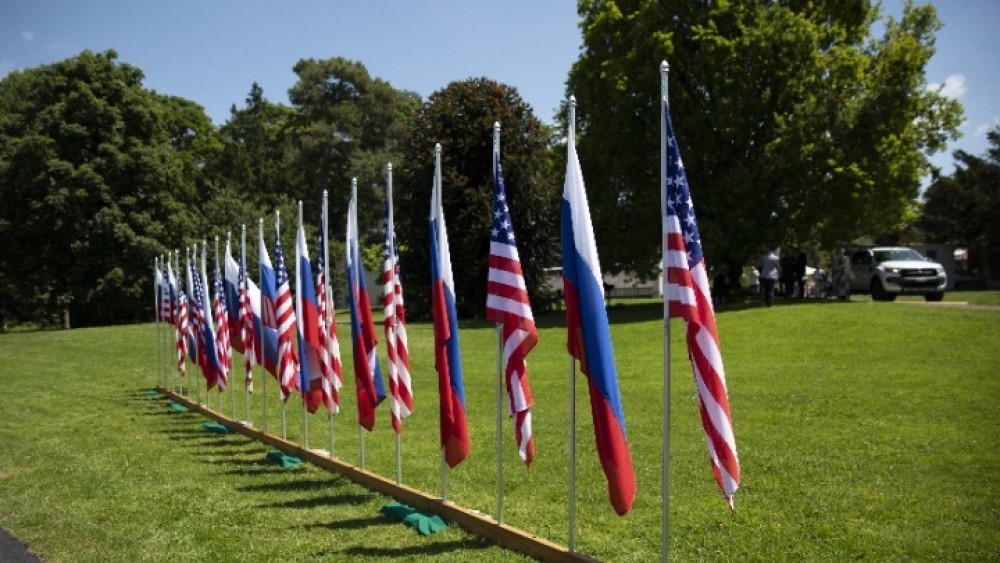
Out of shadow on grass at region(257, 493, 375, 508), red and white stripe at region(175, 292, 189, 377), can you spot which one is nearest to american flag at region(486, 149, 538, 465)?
shadow on grass at region(257, 493, 375, 508)

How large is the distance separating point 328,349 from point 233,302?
6067 mm

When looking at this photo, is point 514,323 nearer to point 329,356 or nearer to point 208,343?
point 329,356

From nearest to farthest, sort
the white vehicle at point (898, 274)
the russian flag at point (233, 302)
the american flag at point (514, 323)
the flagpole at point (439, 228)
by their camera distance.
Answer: the american flag at point (514, 323), the flagpole at point (439, 228), the russian flag at point (233, 302), the white vehicle at point (898, 274)

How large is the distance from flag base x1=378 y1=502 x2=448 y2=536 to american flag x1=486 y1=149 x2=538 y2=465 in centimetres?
141

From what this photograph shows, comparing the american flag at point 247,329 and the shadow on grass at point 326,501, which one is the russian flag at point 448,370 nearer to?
the shadow on grass at point 326,501

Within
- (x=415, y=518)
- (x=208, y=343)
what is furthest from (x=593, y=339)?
(x=208, y=343)

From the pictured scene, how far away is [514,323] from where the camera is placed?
8.66 metres

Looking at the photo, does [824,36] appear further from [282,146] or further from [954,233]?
[282,146]

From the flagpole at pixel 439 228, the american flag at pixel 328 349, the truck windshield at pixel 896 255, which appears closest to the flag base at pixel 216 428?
the american flag at pixel 328 349

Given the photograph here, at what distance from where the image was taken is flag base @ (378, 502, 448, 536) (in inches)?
366

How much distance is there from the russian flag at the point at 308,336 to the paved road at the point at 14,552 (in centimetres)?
489

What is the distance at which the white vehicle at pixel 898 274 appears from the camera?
3362cm

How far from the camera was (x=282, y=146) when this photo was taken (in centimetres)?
8250

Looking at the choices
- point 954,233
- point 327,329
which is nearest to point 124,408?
point 327,329
